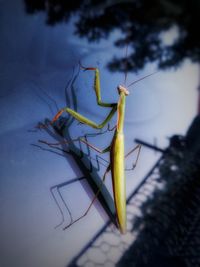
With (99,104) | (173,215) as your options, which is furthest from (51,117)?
(173,215)

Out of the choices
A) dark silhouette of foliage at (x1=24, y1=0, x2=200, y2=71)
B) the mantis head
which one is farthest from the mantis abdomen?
dark silhouette of foliage at (x1=24, y1=0, x2=200, y2=71)

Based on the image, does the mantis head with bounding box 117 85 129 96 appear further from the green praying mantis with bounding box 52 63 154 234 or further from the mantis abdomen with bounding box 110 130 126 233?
the mantis abdomen with bounding box 110 130 126 233

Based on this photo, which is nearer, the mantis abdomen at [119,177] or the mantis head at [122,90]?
the mantis abdomen at [119,177]

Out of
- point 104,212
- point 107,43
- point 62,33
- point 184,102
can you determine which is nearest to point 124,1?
point 107,43

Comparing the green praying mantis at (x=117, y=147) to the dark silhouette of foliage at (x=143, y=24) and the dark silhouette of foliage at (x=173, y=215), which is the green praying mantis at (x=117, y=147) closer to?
the dark silhouette of foliage at (x=173, y=215)

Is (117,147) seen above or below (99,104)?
below

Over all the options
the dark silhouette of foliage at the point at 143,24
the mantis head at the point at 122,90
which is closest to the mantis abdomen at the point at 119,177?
the mantis head at the point at 122,90

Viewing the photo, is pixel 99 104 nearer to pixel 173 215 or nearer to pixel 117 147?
pixel 117 147

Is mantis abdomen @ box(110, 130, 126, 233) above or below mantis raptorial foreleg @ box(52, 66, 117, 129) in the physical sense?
below
